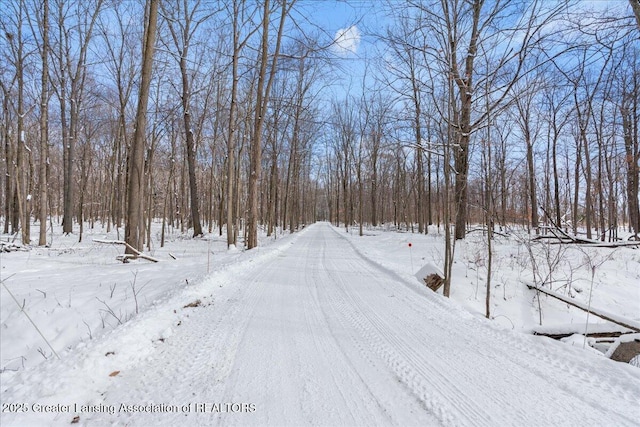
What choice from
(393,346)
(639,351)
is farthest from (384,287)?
(639,351)

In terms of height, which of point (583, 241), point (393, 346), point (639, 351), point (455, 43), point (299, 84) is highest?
point (299, 84)

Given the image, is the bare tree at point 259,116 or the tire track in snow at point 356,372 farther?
the bare tree at point 259,116

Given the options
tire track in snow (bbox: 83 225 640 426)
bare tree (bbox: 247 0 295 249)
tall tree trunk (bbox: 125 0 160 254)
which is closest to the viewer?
tire track in snow (bbox: 83 225 640 426)

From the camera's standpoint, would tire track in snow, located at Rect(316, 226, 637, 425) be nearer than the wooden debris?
Yes

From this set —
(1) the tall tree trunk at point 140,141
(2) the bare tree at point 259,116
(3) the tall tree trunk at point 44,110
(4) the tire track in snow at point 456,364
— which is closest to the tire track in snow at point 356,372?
(4) the tire track in snow at point 456,364

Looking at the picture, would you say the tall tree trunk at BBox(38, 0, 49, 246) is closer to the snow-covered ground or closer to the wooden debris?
the snow-covered ground

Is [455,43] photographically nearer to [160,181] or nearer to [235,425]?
[235,425]

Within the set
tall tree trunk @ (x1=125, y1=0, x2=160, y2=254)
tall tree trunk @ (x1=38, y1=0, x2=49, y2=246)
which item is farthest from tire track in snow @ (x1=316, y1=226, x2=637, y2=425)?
tall tree trunk @ (x1=38, y1=0, x2=49, y2=246)

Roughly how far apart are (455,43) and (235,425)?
7.29m

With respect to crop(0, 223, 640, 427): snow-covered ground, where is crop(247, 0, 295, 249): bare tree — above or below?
above

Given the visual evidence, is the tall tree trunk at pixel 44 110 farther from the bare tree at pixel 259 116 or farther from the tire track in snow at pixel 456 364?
the tire track in snow at pixel 456 364

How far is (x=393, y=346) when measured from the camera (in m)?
3.31

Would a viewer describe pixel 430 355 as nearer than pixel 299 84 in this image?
Yes

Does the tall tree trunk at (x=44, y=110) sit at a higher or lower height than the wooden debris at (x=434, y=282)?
higher
